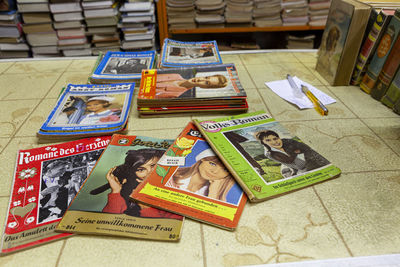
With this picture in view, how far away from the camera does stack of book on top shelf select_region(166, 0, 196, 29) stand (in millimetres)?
1770

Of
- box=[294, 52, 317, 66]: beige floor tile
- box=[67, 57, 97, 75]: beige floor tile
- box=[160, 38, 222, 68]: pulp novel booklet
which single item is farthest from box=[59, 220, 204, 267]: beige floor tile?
box=[294, 52, 317, 66]: beige floor tile

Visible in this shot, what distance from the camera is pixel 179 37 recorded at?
86.3 inches

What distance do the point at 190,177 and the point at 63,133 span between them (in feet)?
1.10

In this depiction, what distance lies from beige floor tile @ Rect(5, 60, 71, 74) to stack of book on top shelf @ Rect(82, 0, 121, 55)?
2.63 ft

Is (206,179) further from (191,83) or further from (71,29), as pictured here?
(71,29)

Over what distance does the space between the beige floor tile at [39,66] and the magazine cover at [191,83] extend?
1.38 ft

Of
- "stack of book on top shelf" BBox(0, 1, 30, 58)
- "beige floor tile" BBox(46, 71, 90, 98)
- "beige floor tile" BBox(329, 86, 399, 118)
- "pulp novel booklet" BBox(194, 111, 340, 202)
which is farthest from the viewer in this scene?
"stack of book on top shelf" BBox(0, 1, 30, 58)

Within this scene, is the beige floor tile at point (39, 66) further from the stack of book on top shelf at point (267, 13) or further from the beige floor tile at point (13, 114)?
the stack of book on top shelf at point (267, 13)

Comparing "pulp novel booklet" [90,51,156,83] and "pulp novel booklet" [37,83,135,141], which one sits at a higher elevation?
"pulp novel booklet" [90,51,156,83]

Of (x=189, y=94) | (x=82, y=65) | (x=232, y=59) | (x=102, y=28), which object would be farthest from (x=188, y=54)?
(x=102, y=28)

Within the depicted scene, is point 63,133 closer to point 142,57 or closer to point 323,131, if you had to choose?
point 142,57

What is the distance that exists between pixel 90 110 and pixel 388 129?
765mm

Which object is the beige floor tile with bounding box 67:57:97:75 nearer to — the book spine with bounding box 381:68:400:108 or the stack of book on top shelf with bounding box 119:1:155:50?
the stack of book on top shelf with bounding box 119:1:155:50

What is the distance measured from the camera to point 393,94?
0.73 metres
